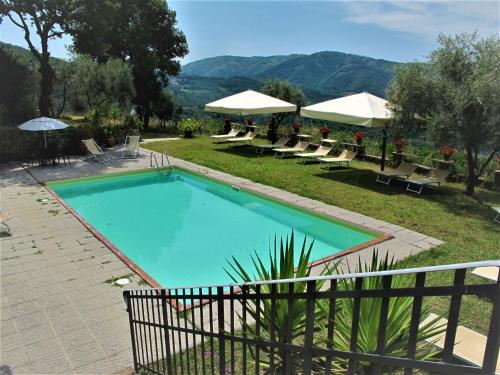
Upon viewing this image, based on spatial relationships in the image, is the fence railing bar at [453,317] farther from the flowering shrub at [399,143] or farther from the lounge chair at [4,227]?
the flowering shrub at [399,143]

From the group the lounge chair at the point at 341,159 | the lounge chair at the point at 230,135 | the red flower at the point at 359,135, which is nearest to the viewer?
the lounge chair at the point at 341,159

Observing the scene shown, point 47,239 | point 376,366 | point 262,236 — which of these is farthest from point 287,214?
point 376,366

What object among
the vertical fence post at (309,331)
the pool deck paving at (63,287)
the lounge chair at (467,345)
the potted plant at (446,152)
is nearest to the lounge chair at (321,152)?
the potted plant at (446,152)

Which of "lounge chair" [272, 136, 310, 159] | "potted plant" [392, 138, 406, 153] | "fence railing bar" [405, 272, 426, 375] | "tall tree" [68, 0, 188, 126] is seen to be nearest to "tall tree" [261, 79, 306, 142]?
"lounge chair" [272, 136, 310, 159]

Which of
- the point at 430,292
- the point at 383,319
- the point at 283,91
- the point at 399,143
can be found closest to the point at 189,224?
the point at 399,143

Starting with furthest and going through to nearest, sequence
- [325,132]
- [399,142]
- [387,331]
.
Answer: [325,132] < [399,142] < [387,331]

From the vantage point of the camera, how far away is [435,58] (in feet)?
30.5

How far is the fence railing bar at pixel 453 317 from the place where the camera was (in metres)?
1.05

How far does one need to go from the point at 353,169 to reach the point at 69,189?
9.57 meters

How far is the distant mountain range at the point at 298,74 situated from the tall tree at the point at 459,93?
49.3 meters

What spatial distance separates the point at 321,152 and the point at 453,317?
13553 millimetres

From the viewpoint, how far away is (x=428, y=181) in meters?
10.4

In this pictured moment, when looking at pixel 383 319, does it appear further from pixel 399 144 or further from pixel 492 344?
pixel 399 144

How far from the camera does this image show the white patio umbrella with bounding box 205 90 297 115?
14.9 metres
